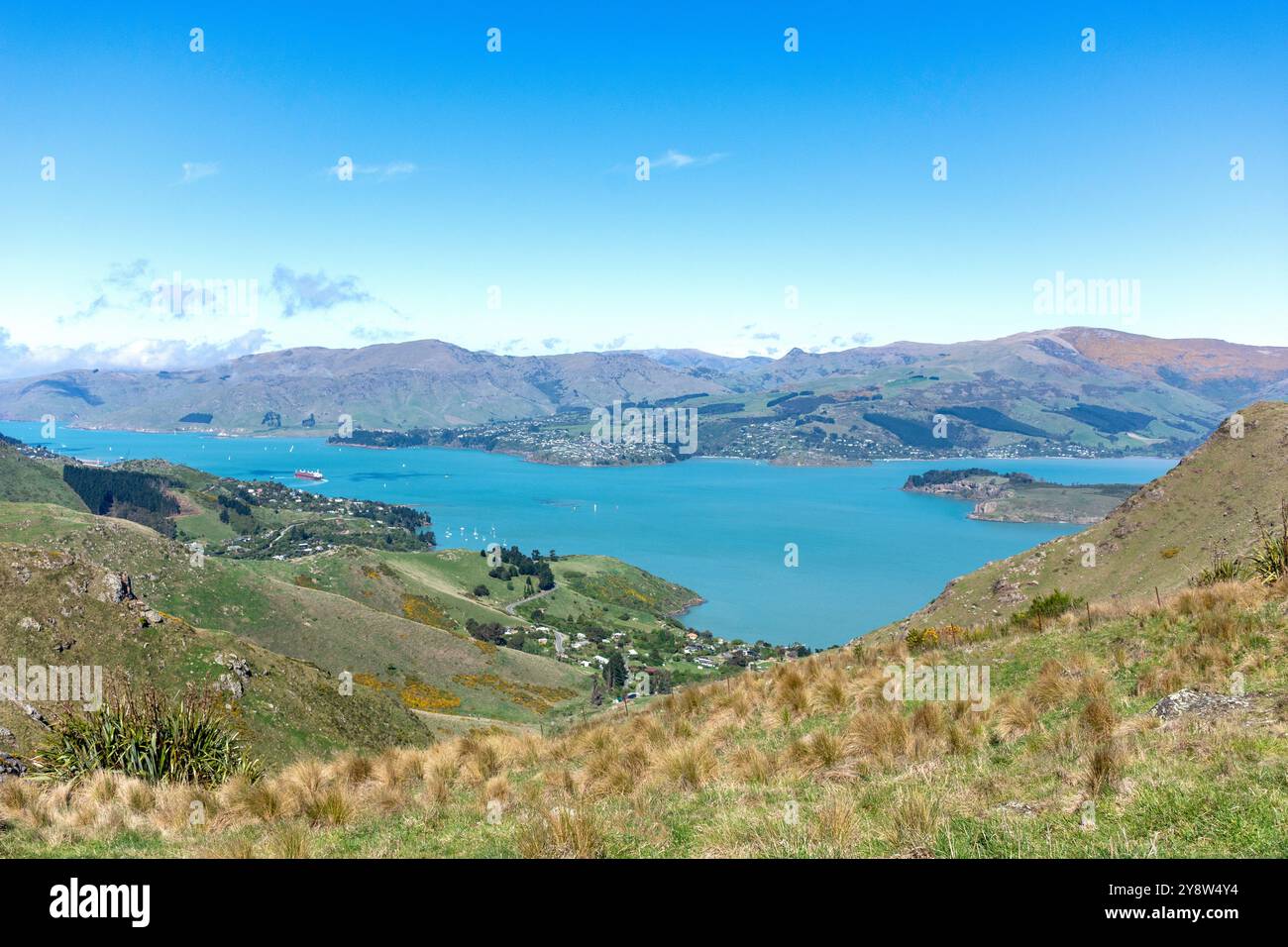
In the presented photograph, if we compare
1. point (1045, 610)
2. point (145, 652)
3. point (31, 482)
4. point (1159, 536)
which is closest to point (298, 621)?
point (145, 652)

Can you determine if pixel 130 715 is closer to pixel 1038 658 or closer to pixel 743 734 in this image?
pixel 743 734

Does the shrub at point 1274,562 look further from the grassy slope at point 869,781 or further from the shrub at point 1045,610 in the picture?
the shrub at point 1045,610

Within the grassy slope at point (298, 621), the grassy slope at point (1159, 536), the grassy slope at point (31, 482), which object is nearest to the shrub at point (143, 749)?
the grassy slope at point (1159, 536)

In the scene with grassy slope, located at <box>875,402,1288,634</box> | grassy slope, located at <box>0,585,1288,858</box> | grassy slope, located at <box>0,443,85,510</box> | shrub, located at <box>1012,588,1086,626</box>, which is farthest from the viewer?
grassy slope, located at <box>0,443,85,510</box>

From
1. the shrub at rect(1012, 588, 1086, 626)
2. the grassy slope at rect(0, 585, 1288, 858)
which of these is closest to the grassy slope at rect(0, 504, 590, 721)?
the shrub at rect(1012, 588, 1086, 626)

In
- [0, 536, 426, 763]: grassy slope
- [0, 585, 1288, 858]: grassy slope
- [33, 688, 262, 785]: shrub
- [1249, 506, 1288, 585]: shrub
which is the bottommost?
[0, 536, 426, 763]: grassy slope

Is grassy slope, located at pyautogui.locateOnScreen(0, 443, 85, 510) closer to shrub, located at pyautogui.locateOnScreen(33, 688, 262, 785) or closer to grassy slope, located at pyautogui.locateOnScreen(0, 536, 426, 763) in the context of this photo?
grassy slope, located at pyautogui.locateOnScreen(0, 536, 426, 763)
